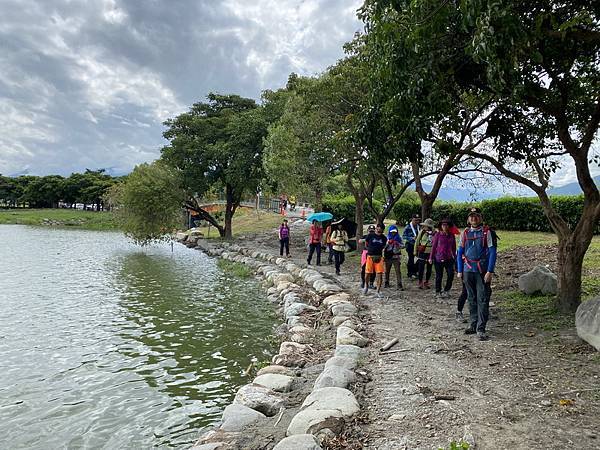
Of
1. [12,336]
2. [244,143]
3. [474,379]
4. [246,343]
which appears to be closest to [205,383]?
[246,343]

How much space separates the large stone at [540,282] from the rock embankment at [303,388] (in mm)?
3773

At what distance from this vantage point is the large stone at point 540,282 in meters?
9.26

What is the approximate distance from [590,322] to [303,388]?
13.2ft

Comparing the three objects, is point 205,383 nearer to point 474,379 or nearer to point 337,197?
point 474,379

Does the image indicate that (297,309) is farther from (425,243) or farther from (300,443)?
(300,443)

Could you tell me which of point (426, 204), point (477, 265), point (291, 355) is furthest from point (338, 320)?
point (426, 204)

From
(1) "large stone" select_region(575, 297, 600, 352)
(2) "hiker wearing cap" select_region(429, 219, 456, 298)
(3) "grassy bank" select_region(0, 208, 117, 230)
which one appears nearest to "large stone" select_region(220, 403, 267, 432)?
(1) "large stone" select_region(575, 297, 600, 352)

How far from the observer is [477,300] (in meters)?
7.11

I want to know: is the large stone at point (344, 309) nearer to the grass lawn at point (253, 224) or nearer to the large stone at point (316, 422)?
the large stone at point (316, 422)

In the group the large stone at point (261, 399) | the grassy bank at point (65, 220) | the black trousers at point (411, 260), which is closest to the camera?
the large stone at point (261, 399)

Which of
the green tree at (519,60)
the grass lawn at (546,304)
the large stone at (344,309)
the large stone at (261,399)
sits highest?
the green tree at (519,60)

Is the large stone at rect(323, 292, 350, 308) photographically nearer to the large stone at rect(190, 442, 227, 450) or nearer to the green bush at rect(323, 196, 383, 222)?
the large stone at rect(190, 442, 227, 450)

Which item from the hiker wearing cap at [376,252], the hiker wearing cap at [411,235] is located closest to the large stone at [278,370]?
the hiker wearing cap at [376,252]

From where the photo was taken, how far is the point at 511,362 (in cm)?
579
